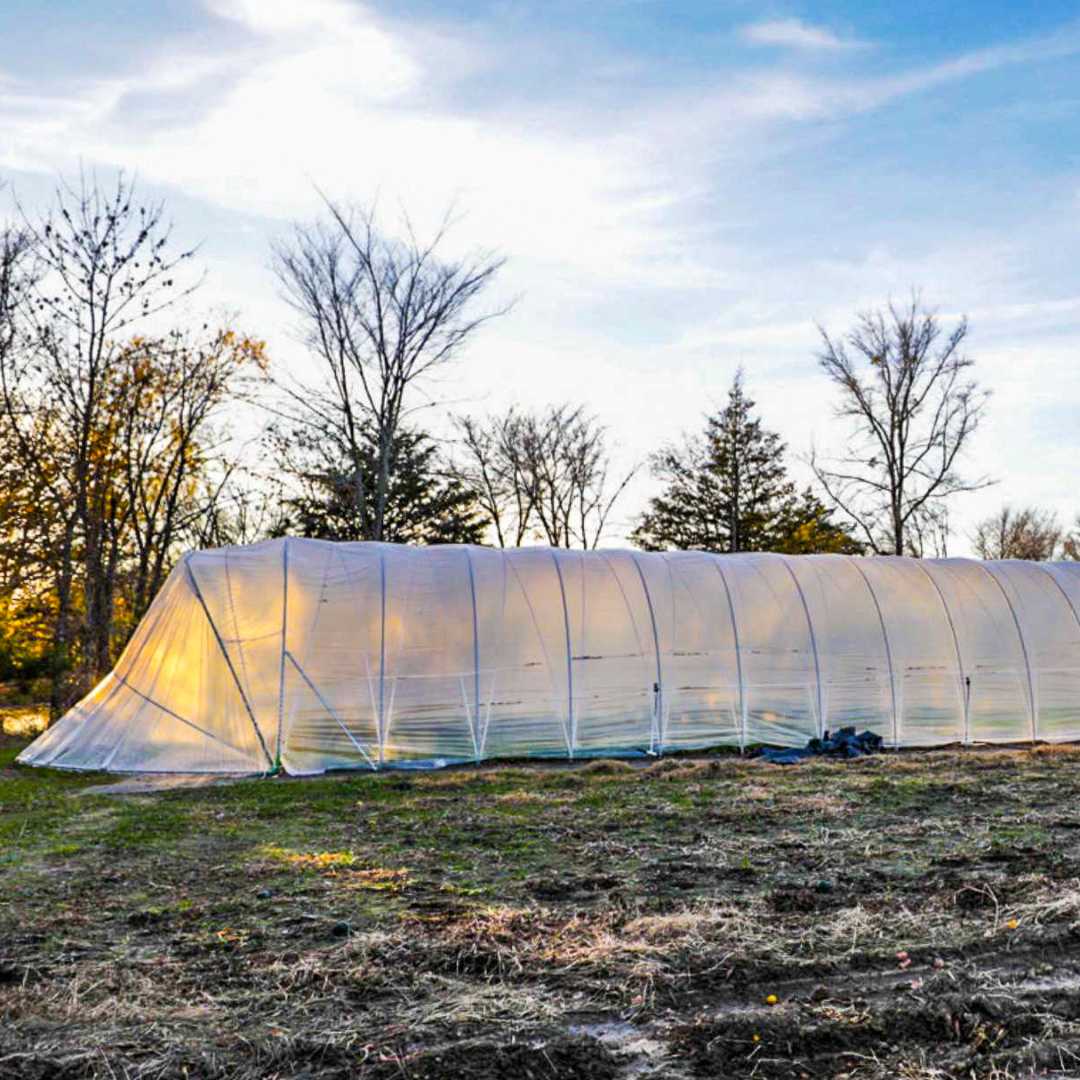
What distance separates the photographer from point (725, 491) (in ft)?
129

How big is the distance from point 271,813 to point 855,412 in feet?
78.6

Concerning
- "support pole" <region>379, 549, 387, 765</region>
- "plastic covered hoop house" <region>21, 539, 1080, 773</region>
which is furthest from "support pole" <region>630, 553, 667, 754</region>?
"support pole" <region>379, 549, 387, 765</region>

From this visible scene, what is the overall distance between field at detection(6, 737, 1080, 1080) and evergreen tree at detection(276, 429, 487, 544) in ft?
62.9

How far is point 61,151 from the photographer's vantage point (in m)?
16.7

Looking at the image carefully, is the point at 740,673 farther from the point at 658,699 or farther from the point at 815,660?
the point at 658,699

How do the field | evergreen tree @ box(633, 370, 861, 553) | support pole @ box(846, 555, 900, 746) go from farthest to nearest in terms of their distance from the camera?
evergreen tree @ box(633, 370, 861, 553), support pole @ box(846, 555, 900, 746), the field

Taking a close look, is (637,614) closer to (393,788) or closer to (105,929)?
(393,788)

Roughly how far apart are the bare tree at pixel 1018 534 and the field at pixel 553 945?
41.6 meters

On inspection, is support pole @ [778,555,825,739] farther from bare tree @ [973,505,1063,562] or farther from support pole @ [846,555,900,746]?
bare tree @ [973,505,1063,562]

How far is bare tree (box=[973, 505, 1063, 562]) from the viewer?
152ft

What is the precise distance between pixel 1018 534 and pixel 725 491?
1647 cm

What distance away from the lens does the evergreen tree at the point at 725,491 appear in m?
38.8

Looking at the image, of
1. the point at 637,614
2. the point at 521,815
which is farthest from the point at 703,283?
the point at 521,815

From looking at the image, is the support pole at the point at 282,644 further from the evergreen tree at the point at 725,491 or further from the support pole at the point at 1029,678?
the evergreen tree at the point at 725,491
